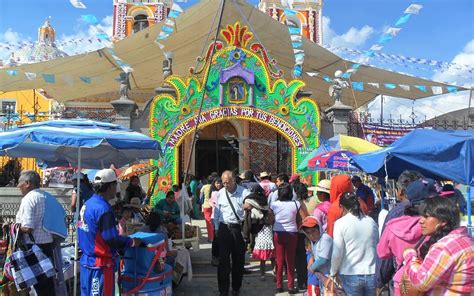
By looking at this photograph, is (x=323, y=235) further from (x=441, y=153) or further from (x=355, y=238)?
(x=441, y=153)

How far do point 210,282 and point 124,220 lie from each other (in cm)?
188

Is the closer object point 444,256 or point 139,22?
point 444,256

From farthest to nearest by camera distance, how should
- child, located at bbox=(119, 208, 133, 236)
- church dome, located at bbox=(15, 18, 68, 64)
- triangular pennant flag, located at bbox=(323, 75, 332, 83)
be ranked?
1. church dome, located at bbox=(15, 18, 68, 64)
2. triangular pennant flag, located at bbox=(323, 75, 332, 83)
3. child, located at bbox=(119, 208, 133, 236)

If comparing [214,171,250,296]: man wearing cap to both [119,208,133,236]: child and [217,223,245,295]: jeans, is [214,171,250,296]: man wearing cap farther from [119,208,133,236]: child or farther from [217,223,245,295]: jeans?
[119,208,133,236]: child

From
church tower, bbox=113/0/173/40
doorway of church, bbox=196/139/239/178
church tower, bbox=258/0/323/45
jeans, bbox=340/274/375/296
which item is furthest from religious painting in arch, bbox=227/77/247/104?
church tower, bbox=258/0/323/45

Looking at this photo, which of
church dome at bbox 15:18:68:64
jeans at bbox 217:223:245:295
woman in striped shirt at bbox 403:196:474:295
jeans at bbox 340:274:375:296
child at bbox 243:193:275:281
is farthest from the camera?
church dome at bbox 15:18:68:64

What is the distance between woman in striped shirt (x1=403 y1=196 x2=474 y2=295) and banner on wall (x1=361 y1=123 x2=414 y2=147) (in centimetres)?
1176

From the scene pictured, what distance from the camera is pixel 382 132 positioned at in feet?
46.6

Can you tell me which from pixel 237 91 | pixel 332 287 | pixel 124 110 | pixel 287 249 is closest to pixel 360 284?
Result: pixel 332 287

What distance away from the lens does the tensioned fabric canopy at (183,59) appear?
13367 millimetres

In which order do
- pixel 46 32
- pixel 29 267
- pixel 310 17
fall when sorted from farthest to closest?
pixel 46 32, pixel 310 17, pixel 29 267

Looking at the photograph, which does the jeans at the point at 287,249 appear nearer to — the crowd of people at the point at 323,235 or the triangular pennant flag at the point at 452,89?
the crowd of people at the point at 323,235

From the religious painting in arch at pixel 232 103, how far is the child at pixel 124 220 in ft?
19.0

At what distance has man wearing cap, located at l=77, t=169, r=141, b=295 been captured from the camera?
389 centimetres
